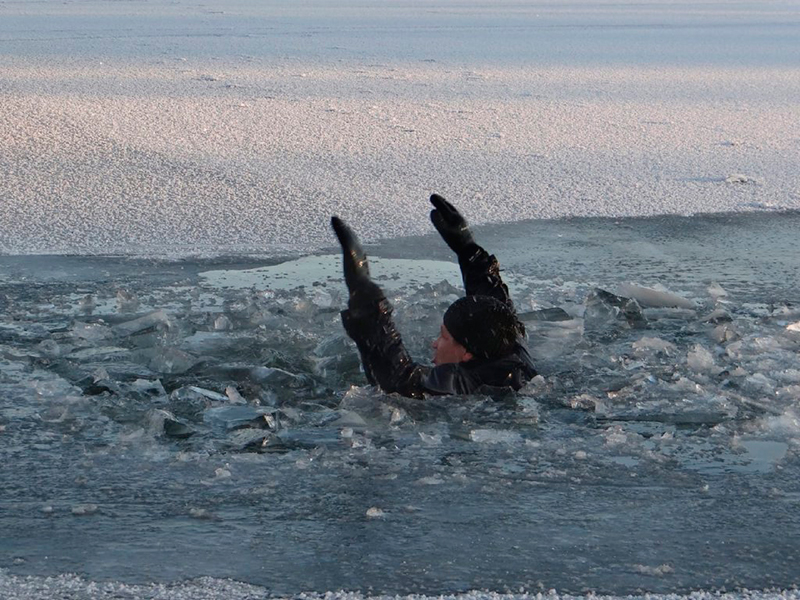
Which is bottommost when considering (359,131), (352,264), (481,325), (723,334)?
(723,334)

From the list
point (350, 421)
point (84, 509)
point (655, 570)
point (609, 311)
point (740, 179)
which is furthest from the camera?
point (740, 179)

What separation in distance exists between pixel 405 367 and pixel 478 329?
0.29m

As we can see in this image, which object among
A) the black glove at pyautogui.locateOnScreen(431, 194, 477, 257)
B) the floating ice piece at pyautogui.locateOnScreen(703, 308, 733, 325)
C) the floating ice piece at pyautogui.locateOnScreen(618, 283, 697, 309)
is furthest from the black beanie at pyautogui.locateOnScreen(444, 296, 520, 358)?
the floating ice piece at pyautogui.locateOnScreen(618, 283, 697, 309)

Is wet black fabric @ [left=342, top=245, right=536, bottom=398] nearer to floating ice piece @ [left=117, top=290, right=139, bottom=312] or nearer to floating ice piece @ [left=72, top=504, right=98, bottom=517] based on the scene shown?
floating ice piece @ [left=72, top=504, right=98, bottom=517]

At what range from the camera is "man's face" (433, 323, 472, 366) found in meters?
4.05

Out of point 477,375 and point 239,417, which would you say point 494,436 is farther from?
point 239,417

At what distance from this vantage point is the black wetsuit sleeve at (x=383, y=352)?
3875 millimetres

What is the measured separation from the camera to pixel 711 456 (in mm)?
3480

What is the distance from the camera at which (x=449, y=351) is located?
4.07m

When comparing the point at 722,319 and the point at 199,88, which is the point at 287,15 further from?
the point at 722,319

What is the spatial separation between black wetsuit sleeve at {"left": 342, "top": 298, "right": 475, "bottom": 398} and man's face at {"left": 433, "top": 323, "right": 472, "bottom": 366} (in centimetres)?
17

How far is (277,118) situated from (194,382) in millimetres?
5144

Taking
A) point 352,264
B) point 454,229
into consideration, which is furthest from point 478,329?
point 454,229

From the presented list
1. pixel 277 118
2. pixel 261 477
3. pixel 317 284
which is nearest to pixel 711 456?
pixel 261 477
